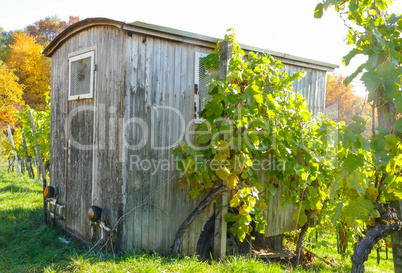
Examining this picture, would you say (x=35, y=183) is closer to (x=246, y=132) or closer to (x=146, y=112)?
(x=146, y=112)

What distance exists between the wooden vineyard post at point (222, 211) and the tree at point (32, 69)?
94.1 feet

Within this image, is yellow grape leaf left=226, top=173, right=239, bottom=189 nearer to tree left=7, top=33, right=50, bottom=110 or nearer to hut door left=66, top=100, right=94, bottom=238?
hut door left=66, top=100, right=94, bottom=238

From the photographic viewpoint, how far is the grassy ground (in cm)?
408

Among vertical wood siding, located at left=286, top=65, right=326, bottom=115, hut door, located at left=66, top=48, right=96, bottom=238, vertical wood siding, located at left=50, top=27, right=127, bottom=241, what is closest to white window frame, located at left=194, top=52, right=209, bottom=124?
vertical wood siding, located at left=50, top=27, right=127, bottom=241

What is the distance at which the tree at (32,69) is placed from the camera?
100.0 ft

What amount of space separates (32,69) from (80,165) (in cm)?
2839

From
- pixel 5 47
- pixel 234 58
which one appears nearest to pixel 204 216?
pixel 234 58

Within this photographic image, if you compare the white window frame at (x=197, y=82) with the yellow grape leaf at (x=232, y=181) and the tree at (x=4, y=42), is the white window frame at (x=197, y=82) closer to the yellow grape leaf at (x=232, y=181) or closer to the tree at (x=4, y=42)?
the yellow grape leaf at (x=232, y=181)

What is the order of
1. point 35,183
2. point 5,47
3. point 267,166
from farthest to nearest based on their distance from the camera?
point 5,47 < point 35,183 < point 267,166

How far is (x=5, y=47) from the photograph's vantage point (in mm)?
Answer: 35625

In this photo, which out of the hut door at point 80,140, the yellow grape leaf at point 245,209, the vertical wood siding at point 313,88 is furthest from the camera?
the vertical wood siding at point 313,88

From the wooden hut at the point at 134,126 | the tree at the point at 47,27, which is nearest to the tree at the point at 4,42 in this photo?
the tree at the point at 47,27

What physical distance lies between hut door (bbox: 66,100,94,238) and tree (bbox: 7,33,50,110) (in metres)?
26.5

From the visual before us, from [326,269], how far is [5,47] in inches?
1515
